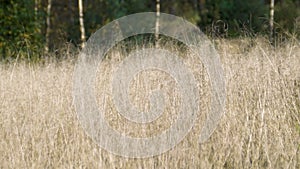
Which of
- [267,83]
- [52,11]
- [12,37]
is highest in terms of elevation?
[52,11]

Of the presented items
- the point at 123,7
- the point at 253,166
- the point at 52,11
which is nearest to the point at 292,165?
the point at 253,166

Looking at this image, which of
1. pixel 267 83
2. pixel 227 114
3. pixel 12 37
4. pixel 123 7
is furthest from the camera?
pixel 123 7

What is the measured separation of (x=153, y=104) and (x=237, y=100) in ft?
2.33

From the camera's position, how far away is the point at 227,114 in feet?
9.53

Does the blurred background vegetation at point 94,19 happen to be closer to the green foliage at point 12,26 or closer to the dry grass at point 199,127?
the green foliage at point 12,26

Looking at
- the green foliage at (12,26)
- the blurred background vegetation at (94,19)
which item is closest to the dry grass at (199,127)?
the blurred background vegetation at (94,19)

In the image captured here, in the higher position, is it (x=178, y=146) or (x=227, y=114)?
(x=227, y=114)

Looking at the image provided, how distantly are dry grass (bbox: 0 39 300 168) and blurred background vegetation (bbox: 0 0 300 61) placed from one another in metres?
0.63

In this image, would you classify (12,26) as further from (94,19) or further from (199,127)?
(199,127)

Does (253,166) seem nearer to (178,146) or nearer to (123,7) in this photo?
(178,146)

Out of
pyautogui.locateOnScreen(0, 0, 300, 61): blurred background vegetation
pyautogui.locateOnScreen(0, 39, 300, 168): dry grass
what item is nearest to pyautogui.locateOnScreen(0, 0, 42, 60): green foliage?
pyautogui.locateOnScreen(0, 0, 300, 61): blurred background vegetation

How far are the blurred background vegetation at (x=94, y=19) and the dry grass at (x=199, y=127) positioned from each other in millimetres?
627

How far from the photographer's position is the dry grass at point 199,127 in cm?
247

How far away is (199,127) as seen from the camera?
112 inches
